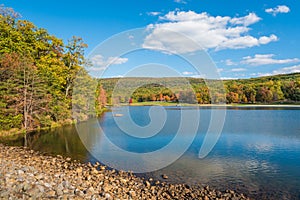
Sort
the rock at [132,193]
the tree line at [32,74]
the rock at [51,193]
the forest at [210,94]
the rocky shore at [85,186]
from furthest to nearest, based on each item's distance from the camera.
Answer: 1. the forest at [210,94]
2. the tree line at [32,74]
3. the rock at [132,193]
4. the rocky shore at [85,186]
5. the rock at [51,193]

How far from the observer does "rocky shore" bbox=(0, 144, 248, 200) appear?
7.43 m

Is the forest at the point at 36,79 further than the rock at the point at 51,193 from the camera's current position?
Yes

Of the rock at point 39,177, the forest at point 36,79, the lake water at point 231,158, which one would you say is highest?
the forest at point 36,79

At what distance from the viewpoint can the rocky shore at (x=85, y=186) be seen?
7434 mm

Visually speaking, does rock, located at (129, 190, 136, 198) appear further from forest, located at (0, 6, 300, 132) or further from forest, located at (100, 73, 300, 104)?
forest, located at (100, 73, 300, 104)

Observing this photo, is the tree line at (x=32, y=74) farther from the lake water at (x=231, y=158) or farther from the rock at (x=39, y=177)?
the rock at (x=39, y=177)

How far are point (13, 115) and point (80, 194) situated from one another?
16.8m

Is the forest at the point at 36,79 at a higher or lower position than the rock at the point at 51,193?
higher

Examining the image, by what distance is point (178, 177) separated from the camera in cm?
1086

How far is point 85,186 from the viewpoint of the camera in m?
8.59

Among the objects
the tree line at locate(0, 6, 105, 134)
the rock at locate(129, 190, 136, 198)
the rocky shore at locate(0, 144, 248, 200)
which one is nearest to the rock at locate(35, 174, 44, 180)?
the rocky shore at locate(0, 144, 248, 200)

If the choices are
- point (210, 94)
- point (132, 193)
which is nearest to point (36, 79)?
point (132, 193)

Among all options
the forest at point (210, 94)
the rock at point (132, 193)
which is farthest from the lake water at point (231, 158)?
the forest at point (210, 94)

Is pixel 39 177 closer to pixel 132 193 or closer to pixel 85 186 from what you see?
pixel 85 186
